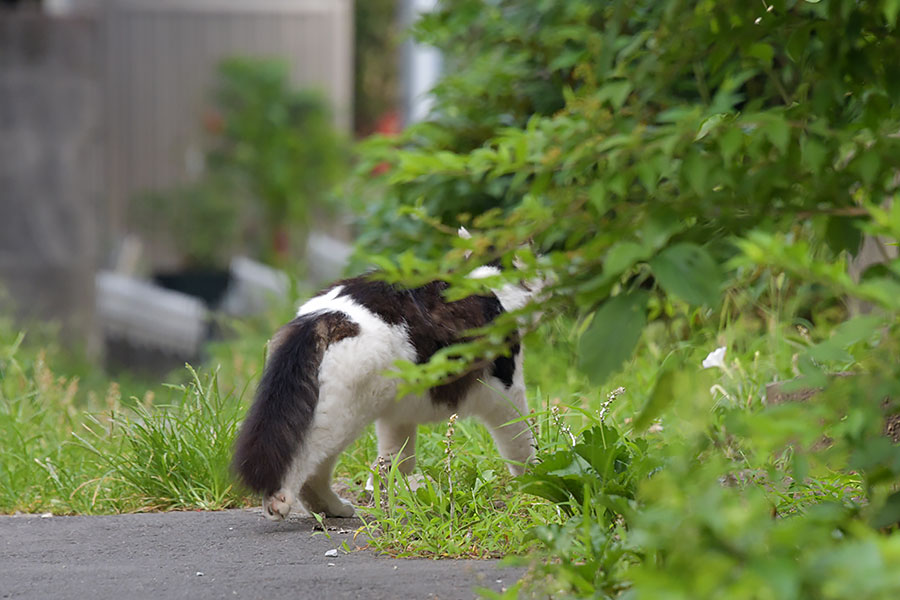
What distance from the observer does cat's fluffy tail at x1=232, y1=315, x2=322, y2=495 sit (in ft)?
9.81

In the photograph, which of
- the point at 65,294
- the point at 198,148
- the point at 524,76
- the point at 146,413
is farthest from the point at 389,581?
the point at 198,148

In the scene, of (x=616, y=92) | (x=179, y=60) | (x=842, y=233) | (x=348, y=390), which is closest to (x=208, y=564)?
(x=348, y=390)

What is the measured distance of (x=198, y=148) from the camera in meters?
12.9

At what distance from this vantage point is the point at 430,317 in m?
3.35

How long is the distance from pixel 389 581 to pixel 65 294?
651cm

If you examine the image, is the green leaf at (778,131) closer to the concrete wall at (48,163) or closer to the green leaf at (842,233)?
the green leaf at (842,233)

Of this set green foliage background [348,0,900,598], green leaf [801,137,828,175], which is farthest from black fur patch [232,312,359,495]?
green leaf [801,137,828,175]

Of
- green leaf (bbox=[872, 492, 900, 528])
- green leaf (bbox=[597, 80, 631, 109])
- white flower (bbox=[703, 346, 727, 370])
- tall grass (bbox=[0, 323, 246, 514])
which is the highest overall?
green leaf (bbox=[597, 80, 631, 109])

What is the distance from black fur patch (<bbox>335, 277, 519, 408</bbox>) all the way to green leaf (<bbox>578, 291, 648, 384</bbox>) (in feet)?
4.52

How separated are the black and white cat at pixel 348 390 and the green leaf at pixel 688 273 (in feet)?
3.70

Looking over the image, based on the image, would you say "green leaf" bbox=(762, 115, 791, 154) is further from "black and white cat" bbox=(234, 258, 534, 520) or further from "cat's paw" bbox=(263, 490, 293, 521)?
"cat's paw" bbox=(263, 490, 293, 521)

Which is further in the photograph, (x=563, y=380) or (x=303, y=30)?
(x=303, y=30)

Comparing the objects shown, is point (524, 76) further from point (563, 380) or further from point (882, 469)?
point (882, 469)

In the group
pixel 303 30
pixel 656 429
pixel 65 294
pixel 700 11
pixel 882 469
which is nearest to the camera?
pixel 882 469
